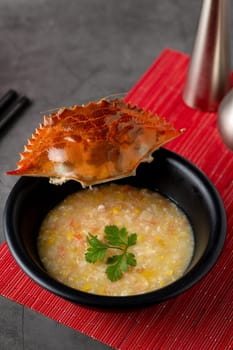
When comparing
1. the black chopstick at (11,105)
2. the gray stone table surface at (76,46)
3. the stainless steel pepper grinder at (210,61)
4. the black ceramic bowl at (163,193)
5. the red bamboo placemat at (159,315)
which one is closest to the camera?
the black ceramic bowl at (163,193)

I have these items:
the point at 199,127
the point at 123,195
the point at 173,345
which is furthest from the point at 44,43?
the point at 173,345

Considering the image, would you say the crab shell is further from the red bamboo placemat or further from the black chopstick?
the black chopstick

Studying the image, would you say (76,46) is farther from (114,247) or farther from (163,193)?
(114,247)

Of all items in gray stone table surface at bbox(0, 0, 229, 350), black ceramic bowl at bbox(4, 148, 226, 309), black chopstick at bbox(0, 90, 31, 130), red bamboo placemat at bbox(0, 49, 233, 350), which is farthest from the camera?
gray stone table surface at bbox(0, 0, 229, 350)

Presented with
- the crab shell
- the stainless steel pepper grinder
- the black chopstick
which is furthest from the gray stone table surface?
the crab shell

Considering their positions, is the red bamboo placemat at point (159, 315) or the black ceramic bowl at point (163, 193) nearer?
the black ceramic bowl at point (163, 193)

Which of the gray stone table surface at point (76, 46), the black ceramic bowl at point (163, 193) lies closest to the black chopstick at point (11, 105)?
the gray stone table surface at point (76, 46)

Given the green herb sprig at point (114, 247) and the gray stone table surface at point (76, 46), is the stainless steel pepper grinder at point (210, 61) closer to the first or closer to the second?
the gray stone table surface at point (76, 46)

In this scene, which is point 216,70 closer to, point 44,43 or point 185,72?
point 185,72
